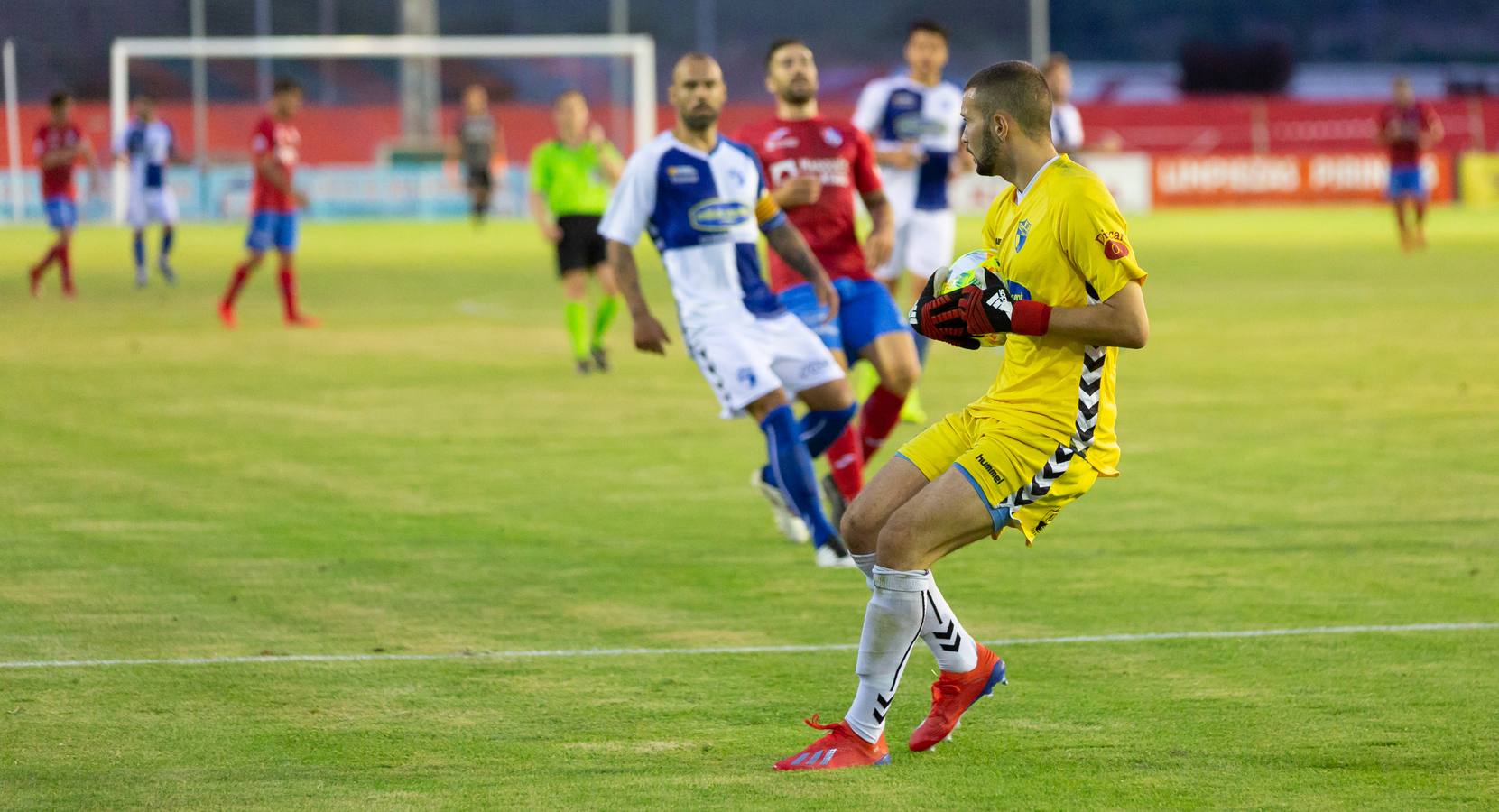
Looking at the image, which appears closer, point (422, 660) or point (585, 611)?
point (422, 660)

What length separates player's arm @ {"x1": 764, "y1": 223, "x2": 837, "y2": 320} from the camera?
8.72 meters

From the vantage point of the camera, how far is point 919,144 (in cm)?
1369

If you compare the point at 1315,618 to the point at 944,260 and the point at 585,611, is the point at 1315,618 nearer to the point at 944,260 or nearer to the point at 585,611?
the point at 585,611

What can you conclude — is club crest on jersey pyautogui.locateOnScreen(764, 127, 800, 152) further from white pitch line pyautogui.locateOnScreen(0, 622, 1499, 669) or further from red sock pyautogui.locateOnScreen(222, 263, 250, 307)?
red sock pyautogui.locateOnScreen(222, 263, 250, 307)

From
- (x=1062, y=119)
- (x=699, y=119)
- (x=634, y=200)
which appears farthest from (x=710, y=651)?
(x=1062, y=119)

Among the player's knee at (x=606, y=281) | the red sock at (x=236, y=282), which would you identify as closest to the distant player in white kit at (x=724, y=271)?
the player's knee at (x=606, y=281)

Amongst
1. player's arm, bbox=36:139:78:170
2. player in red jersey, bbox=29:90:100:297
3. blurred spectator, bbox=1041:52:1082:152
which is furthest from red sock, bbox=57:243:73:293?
blurred spectator, bbox=1041:52:1082:152

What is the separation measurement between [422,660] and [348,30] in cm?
4806

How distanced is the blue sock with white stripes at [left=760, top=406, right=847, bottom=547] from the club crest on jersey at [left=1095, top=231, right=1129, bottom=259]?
320 cm

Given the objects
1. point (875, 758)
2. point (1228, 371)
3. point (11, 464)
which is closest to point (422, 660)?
point (875, 758)

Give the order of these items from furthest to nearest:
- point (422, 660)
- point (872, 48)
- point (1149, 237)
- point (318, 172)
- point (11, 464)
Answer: point (872, 48) < point (318, 172) < point (1149, 237) < point (11, 464) < point (422, 660)

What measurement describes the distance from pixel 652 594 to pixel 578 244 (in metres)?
9.22

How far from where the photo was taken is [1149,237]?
34.1 m

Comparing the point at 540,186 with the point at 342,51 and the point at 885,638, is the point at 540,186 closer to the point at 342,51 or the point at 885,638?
the point at 885,638
